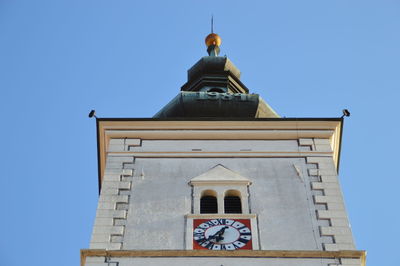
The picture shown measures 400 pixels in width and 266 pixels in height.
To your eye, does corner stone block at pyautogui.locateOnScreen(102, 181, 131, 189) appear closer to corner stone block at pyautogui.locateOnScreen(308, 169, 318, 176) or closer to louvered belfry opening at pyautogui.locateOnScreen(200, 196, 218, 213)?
louvered belfry opening at pyautogui.locateOnScreen(200, 196, 218, 213)

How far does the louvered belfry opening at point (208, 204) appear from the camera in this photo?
16.9 metres

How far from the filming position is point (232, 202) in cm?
1720

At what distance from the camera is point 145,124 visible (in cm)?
1923

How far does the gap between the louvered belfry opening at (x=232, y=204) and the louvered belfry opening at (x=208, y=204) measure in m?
0.19

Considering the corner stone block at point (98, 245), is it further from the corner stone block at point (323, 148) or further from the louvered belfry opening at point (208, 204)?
the corner stone block at point (323, 148)

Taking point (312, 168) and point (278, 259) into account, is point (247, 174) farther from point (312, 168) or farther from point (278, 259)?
point (278, 259)

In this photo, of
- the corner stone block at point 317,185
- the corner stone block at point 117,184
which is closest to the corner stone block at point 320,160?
the corner stone block at point 317,185

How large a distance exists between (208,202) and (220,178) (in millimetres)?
635

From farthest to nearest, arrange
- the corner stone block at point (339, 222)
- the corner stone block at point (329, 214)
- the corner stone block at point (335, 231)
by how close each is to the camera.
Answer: the corner stone block at point (329, 214) → the corner stone block at point (339, 222) → the corner stone block at point (335, 231)

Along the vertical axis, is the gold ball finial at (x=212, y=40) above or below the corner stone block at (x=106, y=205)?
above

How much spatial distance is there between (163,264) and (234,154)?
3854mm

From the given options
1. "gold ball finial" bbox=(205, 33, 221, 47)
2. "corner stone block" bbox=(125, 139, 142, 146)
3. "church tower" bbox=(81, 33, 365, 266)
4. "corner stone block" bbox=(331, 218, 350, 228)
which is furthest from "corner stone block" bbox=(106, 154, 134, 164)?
"gold ball finial" bbox=(205, 33, 221, 47)

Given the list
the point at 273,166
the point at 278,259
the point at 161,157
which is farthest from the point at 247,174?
the point at 278,259

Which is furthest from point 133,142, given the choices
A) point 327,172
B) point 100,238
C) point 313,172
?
point 327,172
